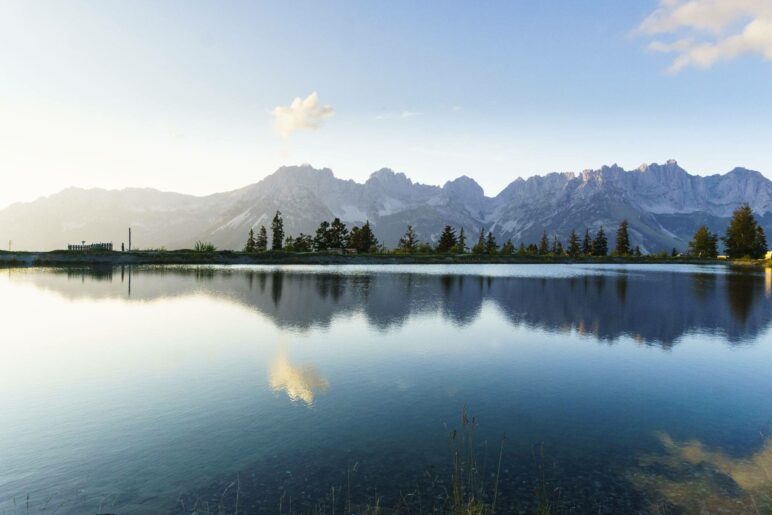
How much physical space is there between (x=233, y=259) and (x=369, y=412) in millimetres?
119985

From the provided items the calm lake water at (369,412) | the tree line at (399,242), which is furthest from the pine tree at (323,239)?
the calm lake water at (369,412)

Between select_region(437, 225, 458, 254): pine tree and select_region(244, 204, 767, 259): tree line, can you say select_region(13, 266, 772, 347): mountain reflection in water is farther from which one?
select_region(437, 225, 458, 254): pine tree

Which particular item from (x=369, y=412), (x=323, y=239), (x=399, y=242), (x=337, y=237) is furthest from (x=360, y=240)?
(x=369, y=412)

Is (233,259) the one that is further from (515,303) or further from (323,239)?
(515,303)

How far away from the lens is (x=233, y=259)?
420 feet

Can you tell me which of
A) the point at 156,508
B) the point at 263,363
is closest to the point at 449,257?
the point at 263,363

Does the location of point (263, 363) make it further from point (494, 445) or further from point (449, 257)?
point (449, 257)

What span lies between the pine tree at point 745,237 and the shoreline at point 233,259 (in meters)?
7.14

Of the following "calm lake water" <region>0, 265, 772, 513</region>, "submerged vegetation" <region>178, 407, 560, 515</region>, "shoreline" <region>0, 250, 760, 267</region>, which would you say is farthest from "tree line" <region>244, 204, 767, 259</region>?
"submerged vegetation" <region>178, 407, 560, 515</region>

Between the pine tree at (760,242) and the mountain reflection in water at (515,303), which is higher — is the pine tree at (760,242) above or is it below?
above

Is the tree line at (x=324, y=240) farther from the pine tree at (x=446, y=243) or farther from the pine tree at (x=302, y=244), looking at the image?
the pine tree at (x=446, y=243)

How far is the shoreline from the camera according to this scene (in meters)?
108

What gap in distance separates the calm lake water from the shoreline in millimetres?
86846

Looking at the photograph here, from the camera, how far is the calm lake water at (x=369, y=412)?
1099cm
